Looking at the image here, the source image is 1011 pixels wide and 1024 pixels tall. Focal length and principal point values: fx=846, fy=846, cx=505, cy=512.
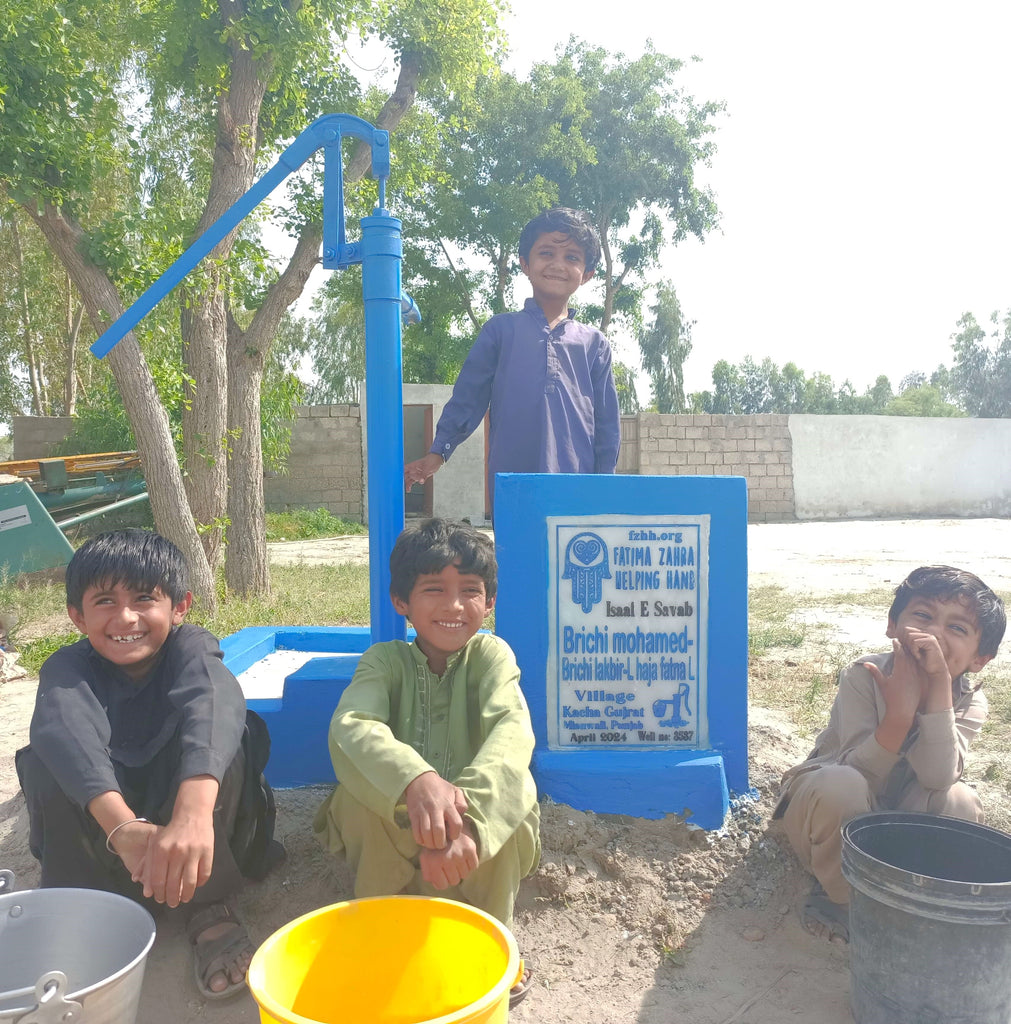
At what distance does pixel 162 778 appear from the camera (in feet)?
5.48

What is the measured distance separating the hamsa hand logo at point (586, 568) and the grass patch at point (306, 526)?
9.59 metres

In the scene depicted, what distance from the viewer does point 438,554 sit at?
5.91 ft

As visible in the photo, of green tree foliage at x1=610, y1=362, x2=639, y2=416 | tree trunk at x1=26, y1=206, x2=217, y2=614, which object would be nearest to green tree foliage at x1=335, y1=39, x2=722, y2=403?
green tree foliage at x1=610, y1=362, x2=639, y2=416

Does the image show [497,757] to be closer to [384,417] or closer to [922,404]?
[384,417]

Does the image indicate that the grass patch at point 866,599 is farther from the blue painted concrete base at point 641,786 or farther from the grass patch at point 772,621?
the blue painted concrete base at point 641,786

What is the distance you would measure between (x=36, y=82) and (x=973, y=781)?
17.1 feet

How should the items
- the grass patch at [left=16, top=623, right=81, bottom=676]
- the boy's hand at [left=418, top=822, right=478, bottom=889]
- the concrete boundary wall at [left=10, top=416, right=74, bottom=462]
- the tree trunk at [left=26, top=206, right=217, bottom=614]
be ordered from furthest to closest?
the concrete boundary wall at [left=10, top=416, right=74, bottom=462]
the tree trunk at [left=26, top=206, right=217, bottom=614]
the grass patch at [left=16, top=623, right=81, bottom=676]
the boy's hand at [left=418, top=822, right=478, bottom=889]

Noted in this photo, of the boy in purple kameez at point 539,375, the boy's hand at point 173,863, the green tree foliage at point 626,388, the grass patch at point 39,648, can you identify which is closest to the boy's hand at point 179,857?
the boy's hand at point 173,863

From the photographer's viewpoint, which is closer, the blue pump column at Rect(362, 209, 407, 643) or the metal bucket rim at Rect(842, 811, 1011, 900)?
the metal bucket rim at Rect(842, 811, 1011, 900)

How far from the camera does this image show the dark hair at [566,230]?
249 cm

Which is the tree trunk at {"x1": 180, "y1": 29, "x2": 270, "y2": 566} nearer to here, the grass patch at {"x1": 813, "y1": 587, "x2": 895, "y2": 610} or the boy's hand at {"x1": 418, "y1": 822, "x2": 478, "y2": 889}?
the grass patch at {"x1": 813, "y1": 587, "x2": 895, "y2": 610}

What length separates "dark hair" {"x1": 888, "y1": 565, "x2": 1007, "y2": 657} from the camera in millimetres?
1831

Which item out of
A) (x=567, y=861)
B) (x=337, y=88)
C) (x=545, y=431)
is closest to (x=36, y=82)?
(x=337, y=88)

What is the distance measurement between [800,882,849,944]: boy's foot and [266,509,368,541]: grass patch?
1002 cm
